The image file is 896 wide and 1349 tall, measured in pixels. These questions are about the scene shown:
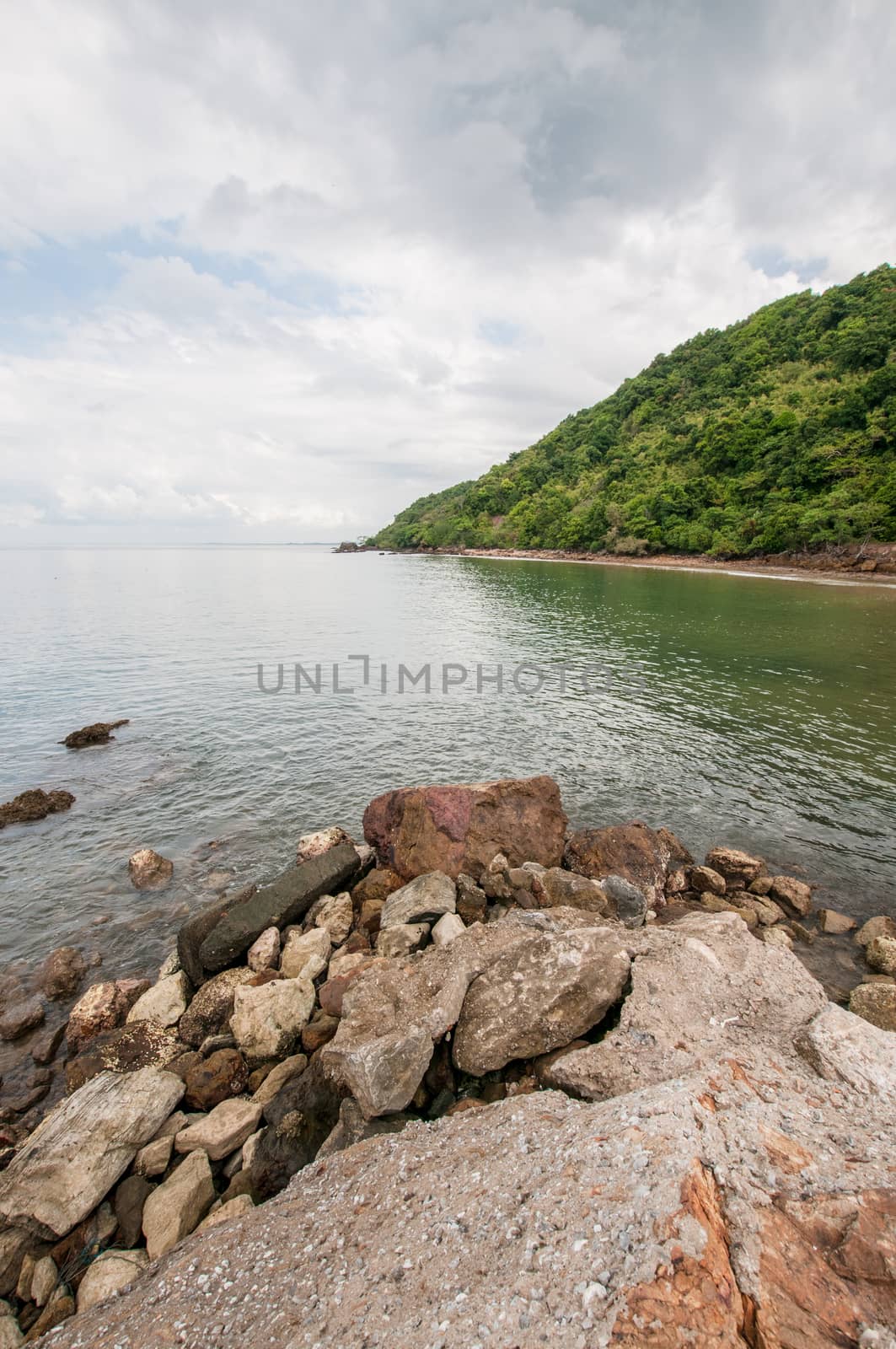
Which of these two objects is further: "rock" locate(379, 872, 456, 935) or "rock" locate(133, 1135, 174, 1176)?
"rock" locate(379, 872, 456, 935)

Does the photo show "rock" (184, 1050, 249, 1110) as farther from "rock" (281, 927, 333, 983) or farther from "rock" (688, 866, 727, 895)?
"rock" (688, 866, 727, 895)

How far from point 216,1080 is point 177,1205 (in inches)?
61.9

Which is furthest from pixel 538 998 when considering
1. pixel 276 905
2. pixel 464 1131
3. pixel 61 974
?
pixel 61 974

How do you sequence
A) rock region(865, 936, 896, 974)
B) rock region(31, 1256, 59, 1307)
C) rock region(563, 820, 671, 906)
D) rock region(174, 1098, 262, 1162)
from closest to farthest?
rock region(31, 1256, 59, 1307)
rock region(174, 1098, 262, 1162)
rock region(865, 936, 896, 974)
rock region(563, 820, 671, 906)

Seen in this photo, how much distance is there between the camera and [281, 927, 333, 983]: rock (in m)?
8.54

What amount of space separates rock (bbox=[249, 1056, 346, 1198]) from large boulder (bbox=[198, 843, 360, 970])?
3.29 metres

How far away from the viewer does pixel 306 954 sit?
889 centimetres

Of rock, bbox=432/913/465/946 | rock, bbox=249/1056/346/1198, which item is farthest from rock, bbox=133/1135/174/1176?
rock, bbox=432/913/465/946

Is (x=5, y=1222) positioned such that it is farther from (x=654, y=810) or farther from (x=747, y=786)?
(x=747, y=786)

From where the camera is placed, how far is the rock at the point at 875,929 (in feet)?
30.8

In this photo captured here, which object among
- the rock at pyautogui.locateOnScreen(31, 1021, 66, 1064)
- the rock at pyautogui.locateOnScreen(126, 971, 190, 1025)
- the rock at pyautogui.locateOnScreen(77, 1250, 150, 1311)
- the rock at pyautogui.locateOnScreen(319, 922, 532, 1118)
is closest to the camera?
the rock at pyautogui.locateOnScreen(77, 1250, 150, 1311)

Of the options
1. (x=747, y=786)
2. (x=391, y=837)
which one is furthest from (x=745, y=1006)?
(x=747, y=786)

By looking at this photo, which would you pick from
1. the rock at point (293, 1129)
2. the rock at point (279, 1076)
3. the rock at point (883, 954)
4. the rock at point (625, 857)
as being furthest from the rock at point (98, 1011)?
the rock at point (883, 954)

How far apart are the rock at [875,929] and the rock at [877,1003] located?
2300 millimetres
